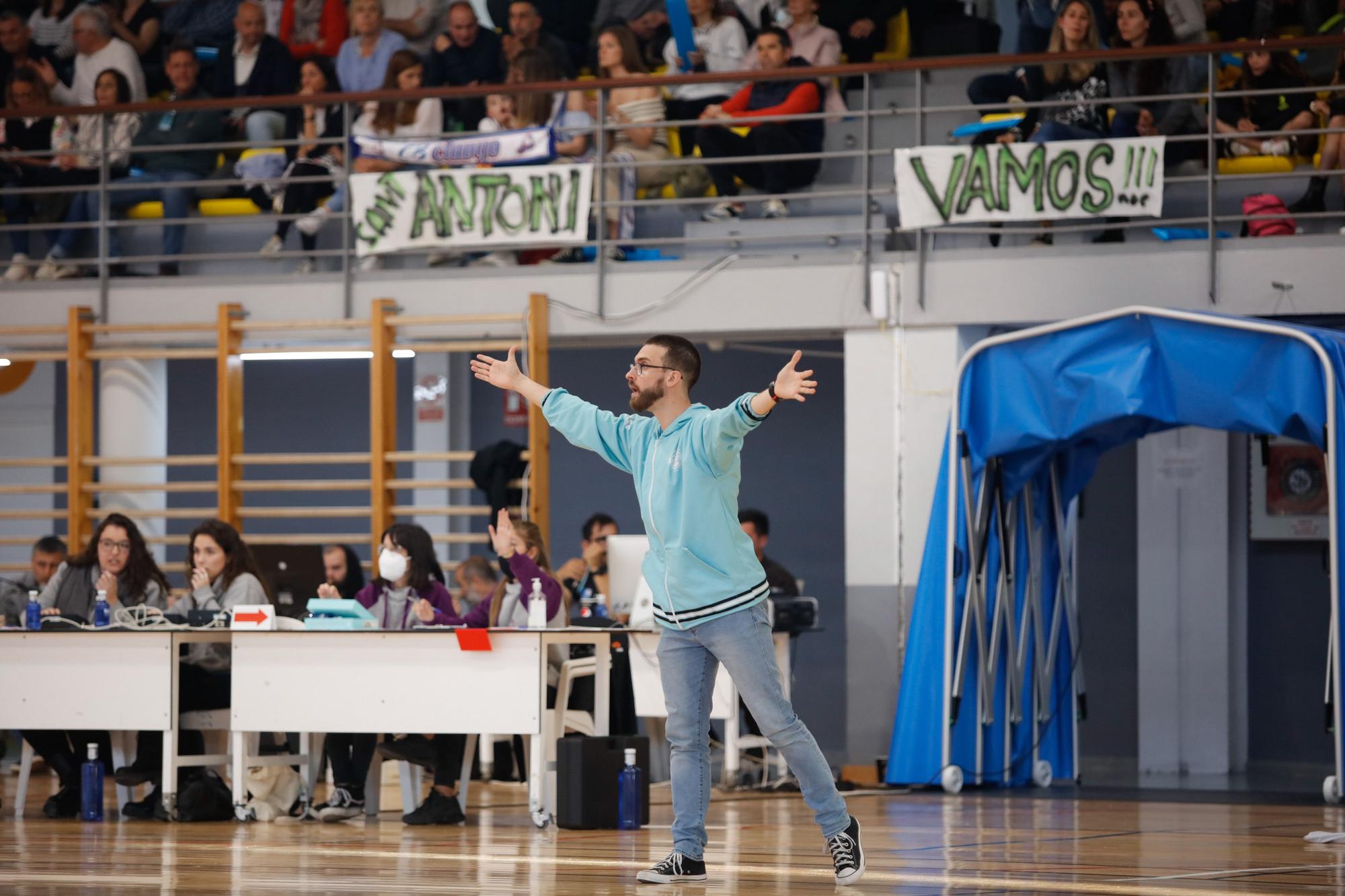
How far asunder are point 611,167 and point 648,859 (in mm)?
4485

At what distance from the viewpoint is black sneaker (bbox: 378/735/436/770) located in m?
6.14

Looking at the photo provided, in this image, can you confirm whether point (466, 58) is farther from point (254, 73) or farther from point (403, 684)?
point (403, 684)

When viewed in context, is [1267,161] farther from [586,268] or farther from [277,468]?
[277,468]

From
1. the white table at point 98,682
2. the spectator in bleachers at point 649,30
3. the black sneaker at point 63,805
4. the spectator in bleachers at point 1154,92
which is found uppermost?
the spectator in bleachers at point 649,30

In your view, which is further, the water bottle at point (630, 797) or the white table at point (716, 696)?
the white table at point (716, 696)

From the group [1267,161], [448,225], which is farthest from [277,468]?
[1267,161]

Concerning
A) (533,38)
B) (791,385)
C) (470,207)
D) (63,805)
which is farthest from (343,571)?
A: (791,385)

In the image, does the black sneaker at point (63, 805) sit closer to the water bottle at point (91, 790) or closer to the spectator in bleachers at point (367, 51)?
the water bottle at point (91, 790)

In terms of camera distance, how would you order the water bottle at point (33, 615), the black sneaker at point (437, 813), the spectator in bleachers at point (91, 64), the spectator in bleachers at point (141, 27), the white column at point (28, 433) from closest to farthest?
the black sneaker at point (437, 813) → the water bottle at point (33, 615) → the spectator in bleachers at point (91, 64) → the spectator in bleachers at point (141, 27) → the white column at point (28, 433)

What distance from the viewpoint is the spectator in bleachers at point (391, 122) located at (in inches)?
359

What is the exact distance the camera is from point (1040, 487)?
26.1ft

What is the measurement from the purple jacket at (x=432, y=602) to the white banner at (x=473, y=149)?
2599 mm

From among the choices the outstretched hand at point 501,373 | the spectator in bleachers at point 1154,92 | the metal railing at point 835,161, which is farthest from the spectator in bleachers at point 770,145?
the outstretched hand at point 501,373

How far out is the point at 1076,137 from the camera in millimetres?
7887
